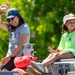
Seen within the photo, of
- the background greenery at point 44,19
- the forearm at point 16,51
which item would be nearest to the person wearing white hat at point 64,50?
the forearm at point 16,51

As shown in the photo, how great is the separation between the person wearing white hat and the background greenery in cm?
1146

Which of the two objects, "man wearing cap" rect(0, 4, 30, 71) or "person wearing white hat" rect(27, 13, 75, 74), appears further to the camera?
"man wearing cap" rect(0, 4, 30, 71)

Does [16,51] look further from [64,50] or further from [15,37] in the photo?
[64,50]

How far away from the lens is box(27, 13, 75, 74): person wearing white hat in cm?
875

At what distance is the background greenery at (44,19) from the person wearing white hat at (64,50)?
11.5 metres

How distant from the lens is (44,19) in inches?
867

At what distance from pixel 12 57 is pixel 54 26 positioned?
1238 centimetres

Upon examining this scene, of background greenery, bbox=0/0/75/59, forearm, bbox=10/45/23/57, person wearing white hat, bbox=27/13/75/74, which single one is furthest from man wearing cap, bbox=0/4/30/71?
background greenery, bbox=0/0/75/59

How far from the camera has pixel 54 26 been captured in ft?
72.0

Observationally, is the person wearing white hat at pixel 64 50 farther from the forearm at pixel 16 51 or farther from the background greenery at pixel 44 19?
the background greenery at pixel 44 19

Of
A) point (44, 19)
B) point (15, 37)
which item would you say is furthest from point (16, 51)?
point (44, 19)

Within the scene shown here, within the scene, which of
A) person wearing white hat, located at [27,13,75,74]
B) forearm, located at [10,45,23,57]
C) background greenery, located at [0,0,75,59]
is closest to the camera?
person wearing white hat, located at [27,13,75,74]

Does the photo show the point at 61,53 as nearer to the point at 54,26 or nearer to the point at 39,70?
the point at 39,70

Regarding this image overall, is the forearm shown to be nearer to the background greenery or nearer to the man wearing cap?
the man wearing cap
